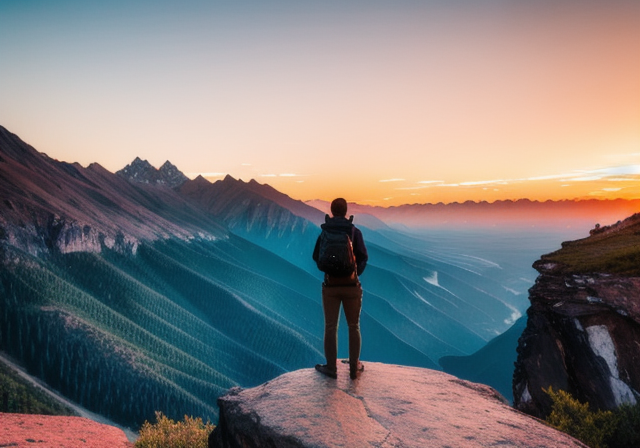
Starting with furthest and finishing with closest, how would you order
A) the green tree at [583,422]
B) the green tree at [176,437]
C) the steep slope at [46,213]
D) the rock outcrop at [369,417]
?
1. the steep slope at [46,213]
2. the green tree at [176,437]
3. the green tree at [583,422]
4. the rock outcrop at [369,417]

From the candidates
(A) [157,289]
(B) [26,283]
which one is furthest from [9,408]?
(A) [157,289]

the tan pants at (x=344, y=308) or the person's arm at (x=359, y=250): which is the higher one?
the person's arm at (x=359, y=250)

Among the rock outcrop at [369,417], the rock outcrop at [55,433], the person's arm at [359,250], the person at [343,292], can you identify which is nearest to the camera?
the rock outcrop at [369,417]

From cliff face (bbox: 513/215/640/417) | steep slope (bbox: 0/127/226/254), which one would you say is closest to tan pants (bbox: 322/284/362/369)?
cliff face (bbox: 513/215/640/417)

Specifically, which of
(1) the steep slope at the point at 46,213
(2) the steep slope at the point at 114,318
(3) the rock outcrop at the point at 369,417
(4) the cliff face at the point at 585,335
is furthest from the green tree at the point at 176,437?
(1) the steep slope at the point at 46,213

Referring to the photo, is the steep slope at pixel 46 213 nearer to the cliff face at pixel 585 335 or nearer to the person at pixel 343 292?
the cliff face at pixel 585 335

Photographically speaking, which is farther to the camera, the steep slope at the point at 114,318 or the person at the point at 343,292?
the steep slope at the point at 114,318

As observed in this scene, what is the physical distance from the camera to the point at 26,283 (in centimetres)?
10725

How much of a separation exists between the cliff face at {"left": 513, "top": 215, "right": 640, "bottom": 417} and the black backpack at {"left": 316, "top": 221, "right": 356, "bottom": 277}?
12.1 m

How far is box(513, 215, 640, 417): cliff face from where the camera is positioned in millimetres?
14484

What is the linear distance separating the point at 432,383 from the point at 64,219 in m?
161

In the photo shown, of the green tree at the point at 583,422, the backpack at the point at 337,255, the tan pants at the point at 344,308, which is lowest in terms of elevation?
the green tree at the point at 583,422

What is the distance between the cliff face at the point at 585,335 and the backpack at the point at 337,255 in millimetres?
12081

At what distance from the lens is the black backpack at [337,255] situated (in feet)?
26.6
